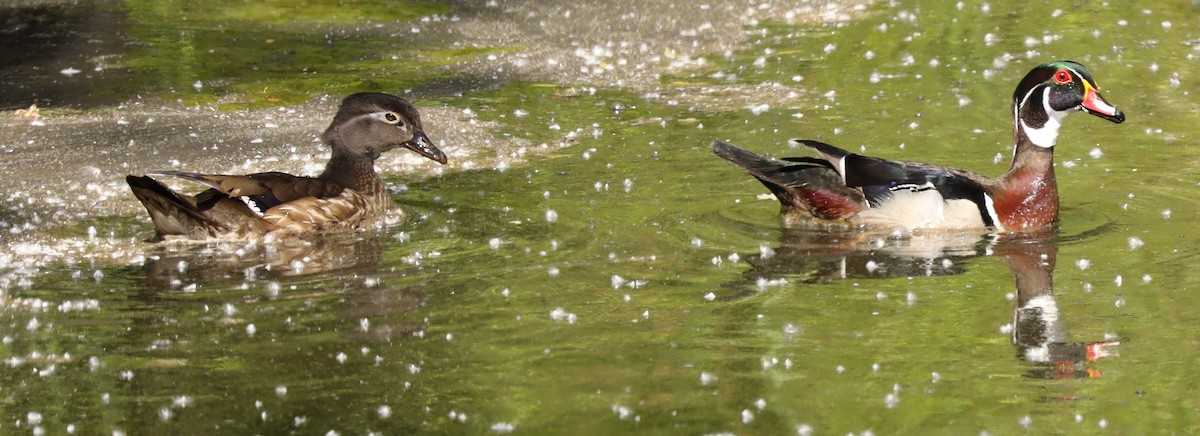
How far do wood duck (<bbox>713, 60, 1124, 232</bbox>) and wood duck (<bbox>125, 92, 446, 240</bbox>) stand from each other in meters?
2.65

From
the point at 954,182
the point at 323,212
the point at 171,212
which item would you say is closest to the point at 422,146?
the point at 323,212

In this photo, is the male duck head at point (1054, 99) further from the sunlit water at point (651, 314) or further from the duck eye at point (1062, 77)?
the sunlit water at point (651, 314)

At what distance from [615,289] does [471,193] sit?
3151 mm

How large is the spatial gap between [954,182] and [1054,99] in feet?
3.28

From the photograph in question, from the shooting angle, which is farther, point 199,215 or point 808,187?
point 808,187

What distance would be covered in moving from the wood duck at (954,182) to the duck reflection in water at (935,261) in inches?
5.1

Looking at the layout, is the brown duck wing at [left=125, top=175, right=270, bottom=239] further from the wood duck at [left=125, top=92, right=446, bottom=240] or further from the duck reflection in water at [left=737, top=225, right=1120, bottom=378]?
the duck reflection in water at [left=737, top=225, right=1120, bottom=378]

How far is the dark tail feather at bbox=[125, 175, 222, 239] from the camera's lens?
10.3m

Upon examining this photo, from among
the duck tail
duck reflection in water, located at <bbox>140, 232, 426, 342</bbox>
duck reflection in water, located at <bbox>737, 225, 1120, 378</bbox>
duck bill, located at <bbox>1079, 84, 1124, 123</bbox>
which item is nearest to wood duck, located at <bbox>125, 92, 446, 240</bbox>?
duck reflection in water, located at <bbox>140, 232, 426, 342</bbox>

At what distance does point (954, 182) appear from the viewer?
34.6 ft

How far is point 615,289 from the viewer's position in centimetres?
937

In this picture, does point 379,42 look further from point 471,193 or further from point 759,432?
point 759,432

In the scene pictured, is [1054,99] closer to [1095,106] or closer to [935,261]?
[1095,106]

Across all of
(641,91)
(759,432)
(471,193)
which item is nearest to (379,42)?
(641,91)
